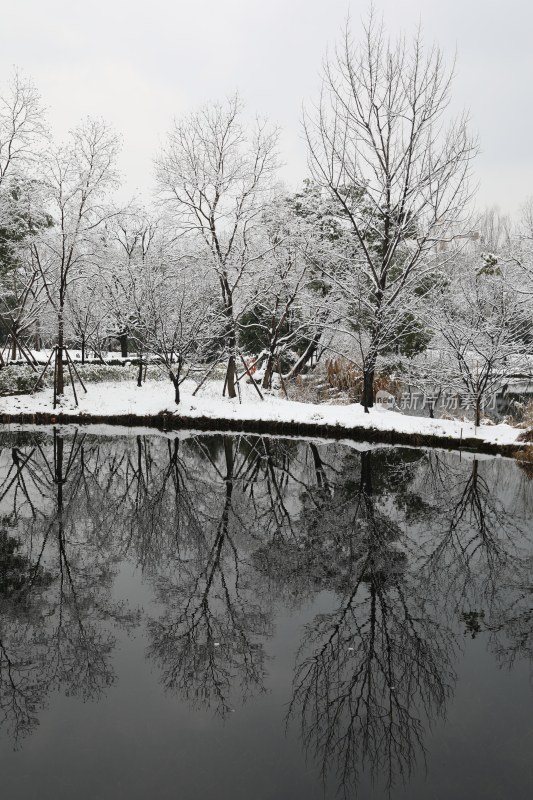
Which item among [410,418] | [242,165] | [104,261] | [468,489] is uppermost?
[242,165]

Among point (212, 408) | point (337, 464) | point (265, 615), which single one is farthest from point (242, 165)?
point (265, 615)

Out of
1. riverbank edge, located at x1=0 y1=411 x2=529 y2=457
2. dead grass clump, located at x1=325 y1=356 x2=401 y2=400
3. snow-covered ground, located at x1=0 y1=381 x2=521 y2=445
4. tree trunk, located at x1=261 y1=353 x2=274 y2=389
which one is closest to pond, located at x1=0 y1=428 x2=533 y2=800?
riverbank edge, located at x1=0 y1=411 x2=529 y2=457

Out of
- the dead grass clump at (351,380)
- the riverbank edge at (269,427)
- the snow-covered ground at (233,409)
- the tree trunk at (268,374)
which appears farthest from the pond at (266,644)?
the tree trunk at (268,374)

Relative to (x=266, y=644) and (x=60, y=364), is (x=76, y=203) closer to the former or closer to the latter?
(x=60, y=364)

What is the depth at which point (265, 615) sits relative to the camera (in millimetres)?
6168

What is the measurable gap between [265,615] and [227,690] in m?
1.32

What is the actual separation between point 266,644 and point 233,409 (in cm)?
1345

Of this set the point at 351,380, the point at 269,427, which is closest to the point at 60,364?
the point at 269,427

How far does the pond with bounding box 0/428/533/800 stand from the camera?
158 inches

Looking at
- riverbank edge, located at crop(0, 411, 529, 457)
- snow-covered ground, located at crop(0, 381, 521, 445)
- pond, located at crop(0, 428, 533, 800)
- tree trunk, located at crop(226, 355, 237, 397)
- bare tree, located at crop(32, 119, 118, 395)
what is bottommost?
→ pond, located at crop(0, 428, 533, 800)

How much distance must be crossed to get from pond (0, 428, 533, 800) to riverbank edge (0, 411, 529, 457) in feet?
13.6

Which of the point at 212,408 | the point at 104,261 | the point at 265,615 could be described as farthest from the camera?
the point at 104,261

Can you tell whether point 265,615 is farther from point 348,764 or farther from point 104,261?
point 104,261

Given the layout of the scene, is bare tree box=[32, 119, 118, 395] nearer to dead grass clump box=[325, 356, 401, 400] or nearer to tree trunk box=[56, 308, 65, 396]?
tree trunk box=[56, 308, 65, 396]
